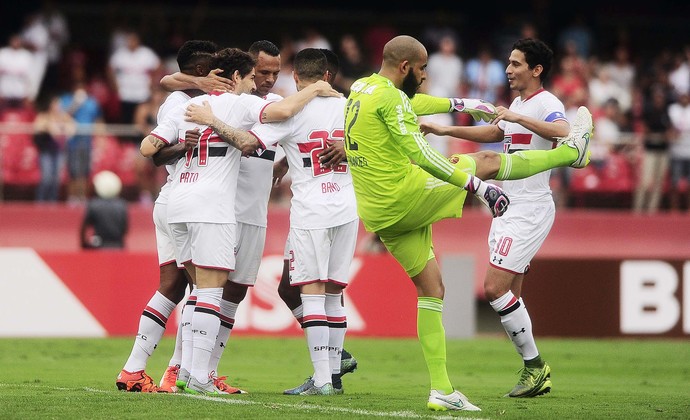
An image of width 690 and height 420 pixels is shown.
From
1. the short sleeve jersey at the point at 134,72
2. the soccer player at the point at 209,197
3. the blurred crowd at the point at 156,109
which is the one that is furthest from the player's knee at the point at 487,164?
the short sleeve jersey at the point at 134,72

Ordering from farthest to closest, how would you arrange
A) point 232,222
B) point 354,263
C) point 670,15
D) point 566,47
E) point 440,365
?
point 670,15
point 566,47
point 354,263
point 232,222
point 440,365

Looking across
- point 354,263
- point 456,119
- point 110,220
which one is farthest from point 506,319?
point 456,119

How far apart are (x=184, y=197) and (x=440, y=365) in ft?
7.59

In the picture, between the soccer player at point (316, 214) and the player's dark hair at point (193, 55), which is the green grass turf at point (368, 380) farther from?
the player's dark hair at point (193, 55)

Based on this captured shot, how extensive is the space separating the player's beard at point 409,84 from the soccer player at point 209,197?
95 centimetres

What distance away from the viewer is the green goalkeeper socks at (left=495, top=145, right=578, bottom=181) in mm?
9289

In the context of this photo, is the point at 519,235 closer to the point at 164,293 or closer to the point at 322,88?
the point at 322,88

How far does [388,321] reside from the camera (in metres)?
17.1

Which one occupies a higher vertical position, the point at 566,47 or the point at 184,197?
the point at 566,47

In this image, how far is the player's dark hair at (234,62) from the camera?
974cm

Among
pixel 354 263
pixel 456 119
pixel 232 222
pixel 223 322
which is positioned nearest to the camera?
pixel 232 222

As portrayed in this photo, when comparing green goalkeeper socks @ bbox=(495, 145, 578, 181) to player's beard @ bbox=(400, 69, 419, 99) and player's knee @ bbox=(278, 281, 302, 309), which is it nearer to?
player's beard @ bbox=(400, 69, 419, 99)

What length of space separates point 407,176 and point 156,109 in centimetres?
1164

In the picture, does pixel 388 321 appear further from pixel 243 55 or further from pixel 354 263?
pixel 243 55
